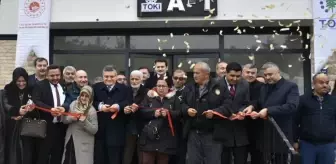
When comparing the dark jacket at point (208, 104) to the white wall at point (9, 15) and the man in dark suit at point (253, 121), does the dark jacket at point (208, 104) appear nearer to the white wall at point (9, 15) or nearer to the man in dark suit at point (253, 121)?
the man in dark suit at point (253, 121)

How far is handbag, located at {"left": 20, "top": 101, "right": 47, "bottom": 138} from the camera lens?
552 centimetres

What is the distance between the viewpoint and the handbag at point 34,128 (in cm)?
552

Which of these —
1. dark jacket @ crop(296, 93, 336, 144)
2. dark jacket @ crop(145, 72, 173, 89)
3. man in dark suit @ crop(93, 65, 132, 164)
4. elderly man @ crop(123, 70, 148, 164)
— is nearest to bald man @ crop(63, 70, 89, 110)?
man in dark suit @ crop(93, 65, 132, 164)

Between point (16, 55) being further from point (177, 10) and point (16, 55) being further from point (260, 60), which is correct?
point (260, 60)

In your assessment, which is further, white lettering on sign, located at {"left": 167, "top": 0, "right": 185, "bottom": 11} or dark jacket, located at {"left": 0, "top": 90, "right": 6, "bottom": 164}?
white lettering on sign, located at {"left": 167, "top": 0, "right": 185, "bottom": 11}

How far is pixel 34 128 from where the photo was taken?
18.2 feet

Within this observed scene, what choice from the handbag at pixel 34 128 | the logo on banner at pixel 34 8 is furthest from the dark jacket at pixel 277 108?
the logo on banner at pixel 34 8

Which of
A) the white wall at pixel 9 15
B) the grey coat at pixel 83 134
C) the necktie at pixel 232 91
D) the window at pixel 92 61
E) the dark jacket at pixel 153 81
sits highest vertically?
the white wall at pixel 9 15

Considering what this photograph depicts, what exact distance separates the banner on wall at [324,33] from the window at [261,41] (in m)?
0.74

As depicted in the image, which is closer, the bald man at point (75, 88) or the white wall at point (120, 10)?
the bald man at point (75, 88)

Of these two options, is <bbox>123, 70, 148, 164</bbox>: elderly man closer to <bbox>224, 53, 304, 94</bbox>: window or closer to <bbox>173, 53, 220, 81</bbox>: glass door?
<bbox>173, 53, 220, 81</bbox>: glass door

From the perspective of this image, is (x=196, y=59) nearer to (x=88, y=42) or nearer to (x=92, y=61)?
(x=92, y=61)

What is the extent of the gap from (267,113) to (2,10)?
21.7ft

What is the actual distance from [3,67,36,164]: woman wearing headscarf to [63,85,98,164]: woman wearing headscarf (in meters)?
0.51
